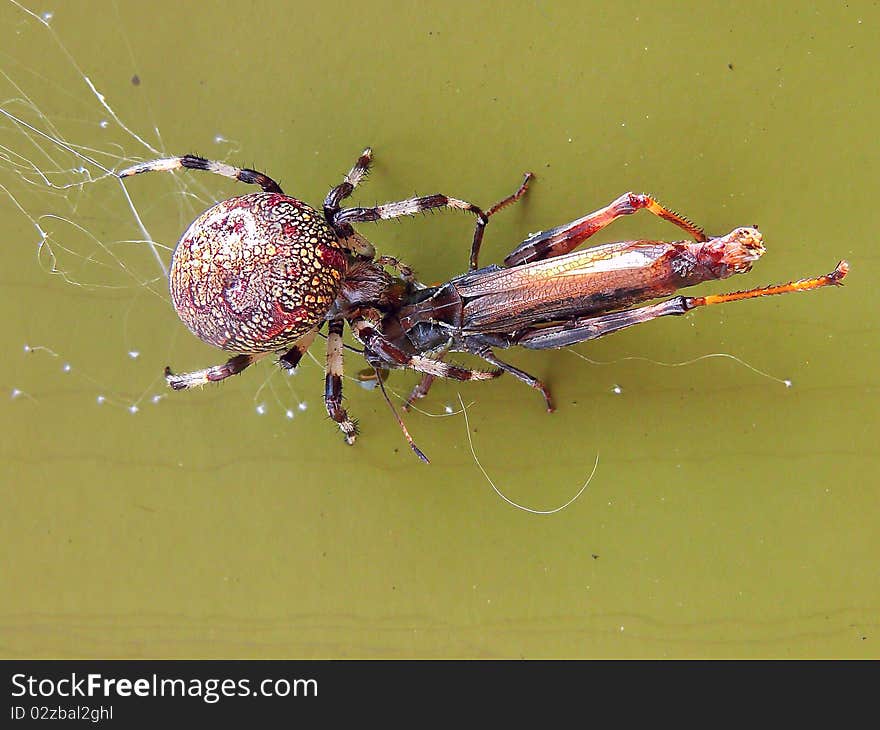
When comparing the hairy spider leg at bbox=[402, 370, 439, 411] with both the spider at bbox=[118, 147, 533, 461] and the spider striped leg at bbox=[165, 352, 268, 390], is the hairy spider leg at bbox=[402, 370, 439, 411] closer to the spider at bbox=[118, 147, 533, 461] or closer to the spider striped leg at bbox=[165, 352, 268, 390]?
the spider at bbox=[118, 147, 533, 461]

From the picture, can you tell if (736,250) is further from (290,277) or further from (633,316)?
(290,277)

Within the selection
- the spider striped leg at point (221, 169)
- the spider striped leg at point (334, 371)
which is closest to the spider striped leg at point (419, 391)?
the spider striped leg at point (334, 371)

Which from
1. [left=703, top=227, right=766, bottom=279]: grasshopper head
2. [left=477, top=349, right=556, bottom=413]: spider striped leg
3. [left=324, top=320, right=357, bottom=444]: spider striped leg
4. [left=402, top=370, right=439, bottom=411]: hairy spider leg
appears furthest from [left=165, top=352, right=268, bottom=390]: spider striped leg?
[left=703, top=227, right=766, bottom=279]: grasshopper head

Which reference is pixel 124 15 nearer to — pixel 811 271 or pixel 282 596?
pixel 282 596

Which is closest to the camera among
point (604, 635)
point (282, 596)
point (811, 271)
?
point (811, 271)

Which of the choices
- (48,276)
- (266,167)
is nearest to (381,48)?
(266,167)

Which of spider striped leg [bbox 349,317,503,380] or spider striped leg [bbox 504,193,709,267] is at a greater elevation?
spider striped leg [bbox 504,193,709,267]
